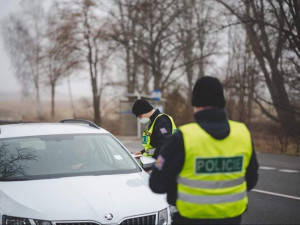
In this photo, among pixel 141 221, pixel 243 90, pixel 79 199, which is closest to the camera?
pixel 141 221

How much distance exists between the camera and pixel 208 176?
261 centimetres

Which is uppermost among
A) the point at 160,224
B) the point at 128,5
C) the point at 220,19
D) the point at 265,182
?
the point at 128,5

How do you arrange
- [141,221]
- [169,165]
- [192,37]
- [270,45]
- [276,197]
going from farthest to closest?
[192,37] → [270,45] → [276,197] → [141,221] → [169,165]

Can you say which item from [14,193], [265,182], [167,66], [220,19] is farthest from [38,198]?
[167,66]

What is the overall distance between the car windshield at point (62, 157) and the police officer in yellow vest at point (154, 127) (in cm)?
43

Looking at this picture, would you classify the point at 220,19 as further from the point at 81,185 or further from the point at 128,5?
the point at 81,185

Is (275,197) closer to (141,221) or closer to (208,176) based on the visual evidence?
(141,221)

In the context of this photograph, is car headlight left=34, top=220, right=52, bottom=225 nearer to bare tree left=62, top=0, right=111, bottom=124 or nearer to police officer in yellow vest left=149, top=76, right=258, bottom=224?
police officer in yellow vest left=149, top=76, right=258, bottom=224

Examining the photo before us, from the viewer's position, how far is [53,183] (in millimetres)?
4094

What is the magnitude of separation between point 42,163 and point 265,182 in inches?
250

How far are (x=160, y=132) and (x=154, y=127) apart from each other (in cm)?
14

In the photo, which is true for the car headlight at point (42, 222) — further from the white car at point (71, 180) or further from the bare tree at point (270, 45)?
the bare tree at point (270, 45)

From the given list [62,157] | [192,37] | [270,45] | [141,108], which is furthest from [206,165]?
[192,37]

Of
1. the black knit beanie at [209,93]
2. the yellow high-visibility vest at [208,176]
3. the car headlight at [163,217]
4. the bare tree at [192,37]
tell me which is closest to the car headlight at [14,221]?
the car headlight at [163,217]
